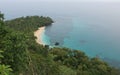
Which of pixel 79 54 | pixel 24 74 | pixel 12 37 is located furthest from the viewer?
pixel 79 54

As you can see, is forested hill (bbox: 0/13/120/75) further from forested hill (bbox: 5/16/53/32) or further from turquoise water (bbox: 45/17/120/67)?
forested hill (bbox: 5/16/53/32)

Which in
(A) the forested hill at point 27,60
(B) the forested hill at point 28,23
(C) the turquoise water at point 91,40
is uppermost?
(A) the forested hill at point 27,60

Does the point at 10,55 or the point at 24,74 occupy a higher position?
the point at 10,55

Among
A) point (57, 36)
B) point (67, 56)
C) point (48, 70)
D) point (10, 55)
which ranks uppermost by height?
point (10, 55)

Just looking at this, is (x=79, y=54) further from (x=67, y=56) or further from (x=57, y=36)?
(x=57, y=36)

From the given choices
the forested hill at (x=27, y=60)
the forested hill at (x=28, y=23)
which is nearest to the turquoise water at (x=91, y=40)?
the forested hill at (x=28, y=23)

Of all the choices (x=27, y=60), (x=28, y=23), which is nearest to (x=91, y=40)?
(x=28, y=23)

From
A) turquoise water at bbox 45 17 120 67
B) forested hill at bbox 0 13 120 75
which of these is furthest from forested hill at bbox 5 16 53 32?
forested hill at bbox 0 13 120 75

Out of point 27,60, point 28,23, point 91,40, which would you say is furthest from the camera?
point 28,23

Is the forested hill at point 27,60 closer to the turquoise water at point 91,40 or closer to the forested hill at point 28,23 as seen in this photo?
the turquoise water at point 91,40

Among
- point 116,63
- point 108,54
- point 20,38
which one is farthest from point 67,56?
point 20,38

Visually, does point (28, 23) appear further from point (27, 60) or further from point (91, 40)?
point (27, 60)
